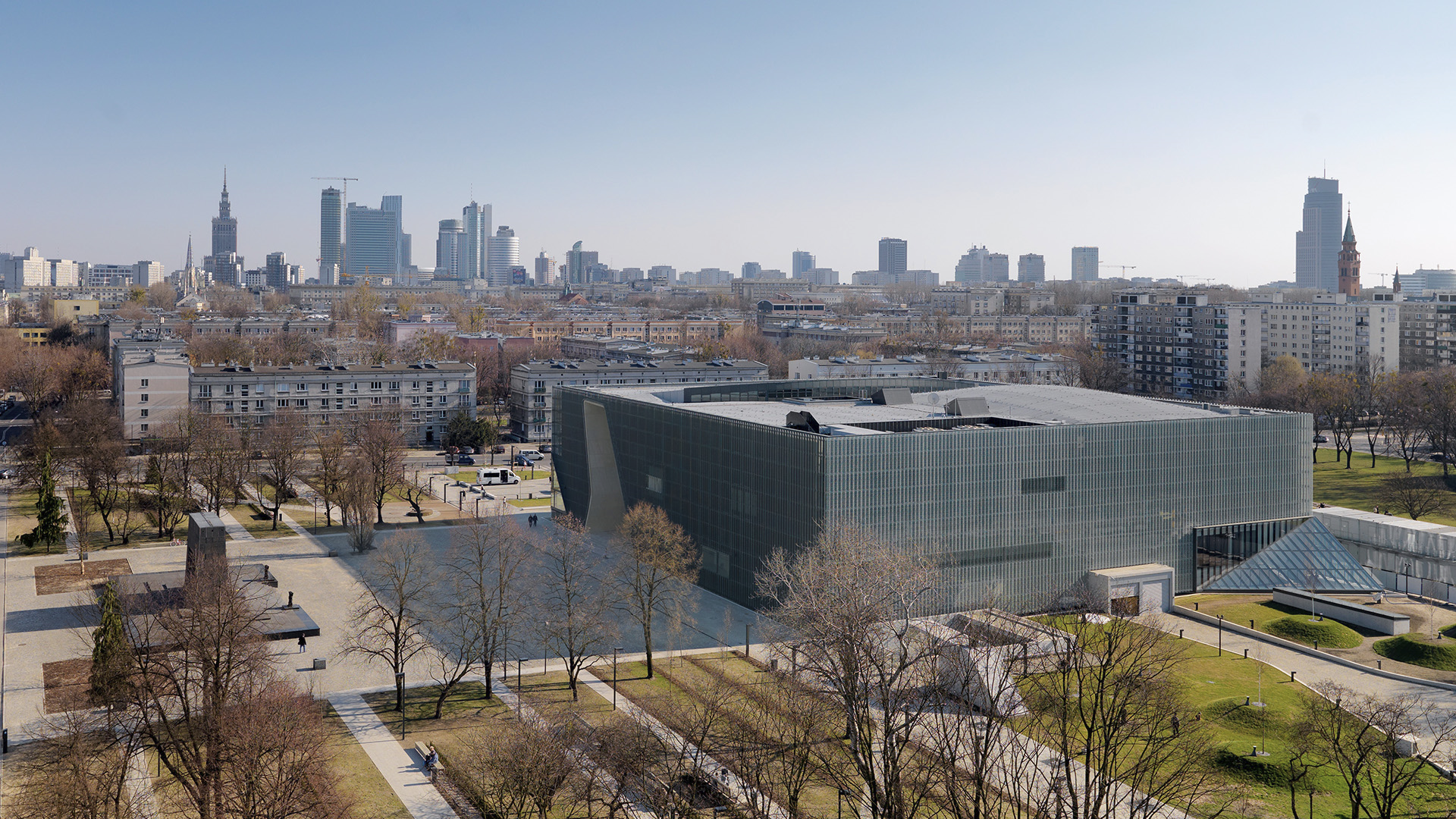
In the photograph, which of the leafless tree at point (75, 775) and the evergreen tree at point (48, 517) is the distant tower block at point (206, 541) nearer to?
the leafless tree at point (75, 775)

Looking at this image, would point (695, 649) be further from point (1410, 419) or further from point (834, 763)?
point (1410, 419)

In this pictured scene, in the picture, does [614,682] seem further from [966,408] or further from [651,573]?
[966,408]

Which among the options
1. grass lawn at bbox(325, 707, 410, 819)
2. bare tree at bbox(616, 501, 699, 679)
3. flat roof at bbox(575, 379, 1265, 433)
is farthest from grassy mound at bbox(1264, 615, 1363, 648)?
grass lawn at bbox(325, 707, 410, 819)

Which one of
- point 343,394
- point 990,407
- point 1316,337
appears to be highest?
point 1316,337

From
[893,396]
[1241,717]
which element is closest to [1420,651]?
[1241,717]

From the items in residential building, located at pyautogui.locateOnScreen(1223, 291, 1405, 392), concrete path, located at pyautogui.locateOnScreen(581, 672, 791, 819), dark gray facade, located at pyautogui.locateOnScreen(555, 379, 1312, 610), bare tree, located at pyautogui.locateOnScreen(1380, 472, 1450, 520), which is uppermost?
residential building, located at pyautogui.locateOnScreen(1223, 291, 1405, 392)

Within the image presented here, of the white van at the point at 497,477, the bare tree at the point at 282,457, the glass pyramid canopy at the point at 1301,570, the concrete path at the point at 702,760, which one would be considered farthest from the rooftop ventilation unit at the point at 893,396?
the bare tree at the point at 282,457

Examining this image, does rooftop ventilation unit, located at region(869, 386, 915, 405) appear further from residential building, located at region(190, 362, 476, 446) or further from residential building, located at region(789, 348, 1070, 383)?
residential building, located at region(789, 348, 1070, 383)
